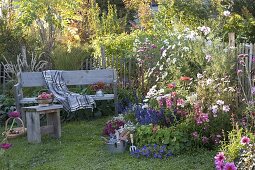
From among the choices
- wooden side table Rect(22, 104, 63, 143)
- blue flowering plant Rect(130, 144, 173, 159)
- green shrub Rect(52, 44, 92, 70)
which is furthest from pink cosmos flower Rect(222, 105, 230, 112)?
green shrub Rect(52, 44, 92, 70)

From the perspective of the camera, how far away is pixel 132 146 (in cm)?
537

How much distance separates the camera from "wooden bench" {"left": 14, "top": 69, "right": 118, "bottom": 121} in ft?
A: 24.3

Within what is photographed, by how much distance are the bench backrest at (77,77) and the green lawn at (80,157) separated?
53.5 inches

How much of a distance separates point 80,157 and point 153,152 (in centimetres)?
94

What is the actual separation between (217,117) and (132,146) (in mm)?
1121

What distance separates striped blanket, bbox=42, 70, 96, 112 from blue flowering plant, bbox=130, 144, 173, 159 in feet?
6.96

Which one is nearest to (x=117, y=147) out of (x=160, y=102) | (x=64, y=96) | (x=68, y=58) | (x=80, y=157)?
(x=80, y=157)

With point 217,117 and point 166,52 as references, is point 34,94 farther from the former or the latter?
point 217,117

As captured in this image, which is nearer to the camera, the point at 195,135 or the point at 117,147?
the point at 195,135

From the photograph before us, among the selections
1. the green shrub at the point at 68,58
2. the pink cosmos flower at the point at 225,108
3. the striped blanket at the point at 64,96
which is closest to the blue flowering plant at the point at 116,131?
the striped blanket at the point at 64,96

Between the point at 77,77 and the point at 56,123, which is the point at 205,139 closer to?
the point at 56,123

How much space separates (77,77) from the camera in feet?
26.3

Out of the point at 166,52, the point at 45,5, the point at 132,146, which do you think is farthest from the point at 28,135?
the point at 45,5

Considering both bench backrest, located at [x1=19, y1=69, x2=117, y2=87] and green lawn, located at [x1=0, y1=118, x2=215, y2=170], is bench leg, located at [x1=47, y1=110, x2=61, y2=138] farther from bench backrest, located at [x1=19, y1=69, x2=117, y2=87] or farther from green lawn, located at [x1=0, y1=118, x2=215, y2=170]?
bench backrest, located at [x1=19, y1=69, x2=117, y2=87]
